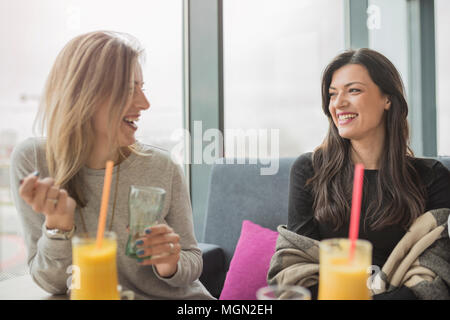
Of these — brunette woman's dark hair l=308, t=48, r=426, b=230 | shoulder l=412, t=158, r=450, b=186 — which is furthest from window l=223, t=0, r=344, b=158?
shoulder l=412, t=158, r=450, b=186

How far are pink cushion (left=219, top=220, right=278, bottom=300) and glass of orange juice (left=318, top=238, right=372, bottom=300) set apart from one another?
3.02 ft

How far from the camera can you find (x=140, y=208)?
84 cm

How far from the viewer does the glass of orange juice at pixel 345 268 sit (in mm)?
715

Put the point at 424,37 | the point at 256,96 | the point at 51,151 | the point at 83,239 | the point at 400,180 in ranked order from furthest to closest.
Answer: the point at 424,37
the point at 256,96
the point at 400,180
the point at 51,151
the point at 83,239

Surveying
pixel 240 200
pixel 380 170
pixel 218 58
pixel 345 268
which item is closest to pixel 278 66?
pixel 218 58

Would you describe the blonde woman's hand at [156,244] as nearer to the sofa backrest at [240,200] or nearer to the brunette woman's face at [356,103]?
the brunette woman's face at [356,103]

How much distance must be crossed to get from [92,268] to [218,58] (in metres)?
1.89

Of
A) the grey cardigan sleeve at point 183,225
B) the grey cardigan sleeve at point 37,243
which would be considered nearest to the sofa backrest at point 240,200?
the grey cardigan sleeve at point 183,225

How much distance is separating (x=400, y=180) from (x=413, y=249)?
0.30 meters

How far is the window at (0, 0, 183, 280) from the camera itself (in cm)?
152

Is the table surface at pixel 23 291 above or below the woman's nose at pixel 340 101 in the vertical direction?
below

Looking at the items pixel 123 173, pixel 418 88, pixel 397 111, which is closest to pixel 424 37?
pixel 418 88
